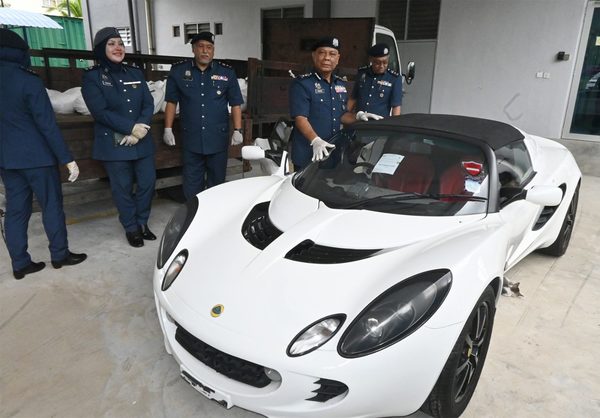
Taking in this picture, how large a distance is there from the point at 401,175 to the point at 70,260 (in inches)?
100

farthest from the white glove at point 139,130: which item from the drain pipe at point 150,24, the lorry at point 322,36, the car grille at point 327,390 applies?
the drain pipe at point 150,24

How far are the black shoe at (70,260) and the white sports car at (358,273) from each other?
56.5 inches

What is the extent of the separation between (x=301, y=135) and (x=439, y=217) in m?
2.02

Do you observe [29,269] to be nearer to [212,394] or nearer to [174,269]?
[174,269]

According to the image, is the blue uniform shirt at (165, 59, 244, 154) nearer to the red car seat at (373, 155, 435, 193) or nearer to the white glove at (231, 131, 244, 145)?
the white glove at (231, 131, 244, 145)

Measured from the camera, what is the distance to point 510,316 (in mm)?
2715

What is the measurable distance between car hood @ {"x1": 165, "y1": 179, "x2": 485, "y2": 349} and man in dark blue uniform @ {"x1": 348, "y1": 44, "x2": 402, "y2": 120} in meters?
2.47

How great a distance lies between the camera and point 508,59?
25.3ft

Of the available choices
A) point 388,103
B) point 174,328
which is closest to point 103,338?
point 174,328

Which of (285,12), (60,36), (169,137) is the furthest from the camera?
(60,36)

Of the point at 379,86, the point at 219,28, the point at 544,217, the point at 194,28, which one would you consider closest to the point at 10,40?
the point at 379,86

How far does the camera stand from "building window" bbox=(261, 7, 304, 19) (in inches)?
399

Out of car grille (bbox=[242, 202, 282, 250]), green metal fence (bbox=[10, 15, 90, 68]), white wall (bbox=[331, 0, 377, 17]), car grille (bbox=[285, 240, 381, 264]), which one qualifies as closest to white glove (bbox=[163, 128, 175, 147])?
car grille (bbox=[242, 202, 282, 250])

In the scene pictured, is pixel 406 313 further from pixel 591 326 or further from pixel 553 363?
pixel 591 326
